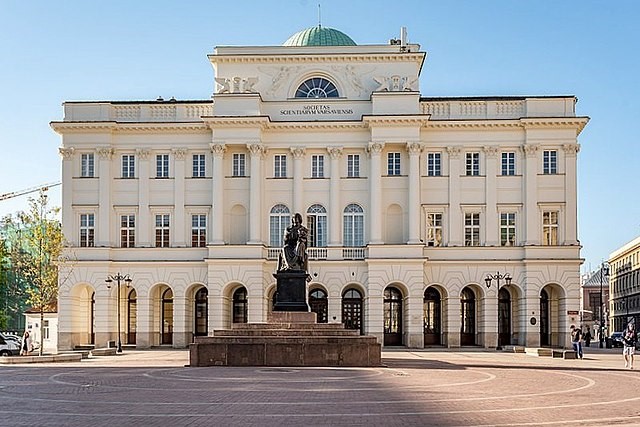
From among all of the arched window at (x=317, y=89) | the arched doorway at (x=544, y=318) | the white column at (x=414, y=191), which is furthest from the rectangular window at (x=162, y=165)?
the arched doorway at (x=544, y=318)

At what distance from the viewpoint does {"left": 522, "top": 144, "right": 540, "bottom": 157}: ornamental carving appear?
6606 centimetres

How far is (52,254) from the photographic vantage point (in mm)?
55938

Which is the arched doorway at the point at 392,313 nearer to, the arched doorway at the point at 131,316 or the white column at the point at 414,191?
the white column at the point at 414,191

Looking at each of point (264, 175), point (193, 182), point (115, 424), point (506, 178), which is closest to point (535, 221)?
point (506, 178)

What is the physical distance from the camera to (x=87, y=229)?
67.8 meters

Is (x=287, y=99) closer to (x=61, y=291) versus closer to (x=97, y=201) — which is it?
(x=97, y=201)

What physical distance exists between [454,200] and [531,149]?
631 centimetres

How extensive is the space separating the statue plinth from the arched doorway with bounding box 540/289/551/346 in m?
31.2

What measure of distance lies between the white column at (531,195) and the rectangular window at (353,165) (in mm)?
11526

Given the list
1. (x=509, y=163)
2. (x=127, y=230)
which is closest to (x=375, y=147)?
(x=509, y=163)

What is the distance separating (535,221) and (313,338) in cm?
3206

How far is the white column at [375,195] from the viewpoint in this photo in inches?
2581

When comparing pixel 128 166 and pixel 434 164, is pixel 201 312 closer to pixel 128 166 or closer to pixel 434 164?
pixel 128 166

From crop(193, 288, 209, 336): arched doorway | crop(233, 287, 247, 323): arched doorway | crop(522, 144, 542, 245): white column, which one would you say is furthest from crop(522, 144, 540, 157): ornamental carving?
crop(193, 288, 209, 336): arched doorway
